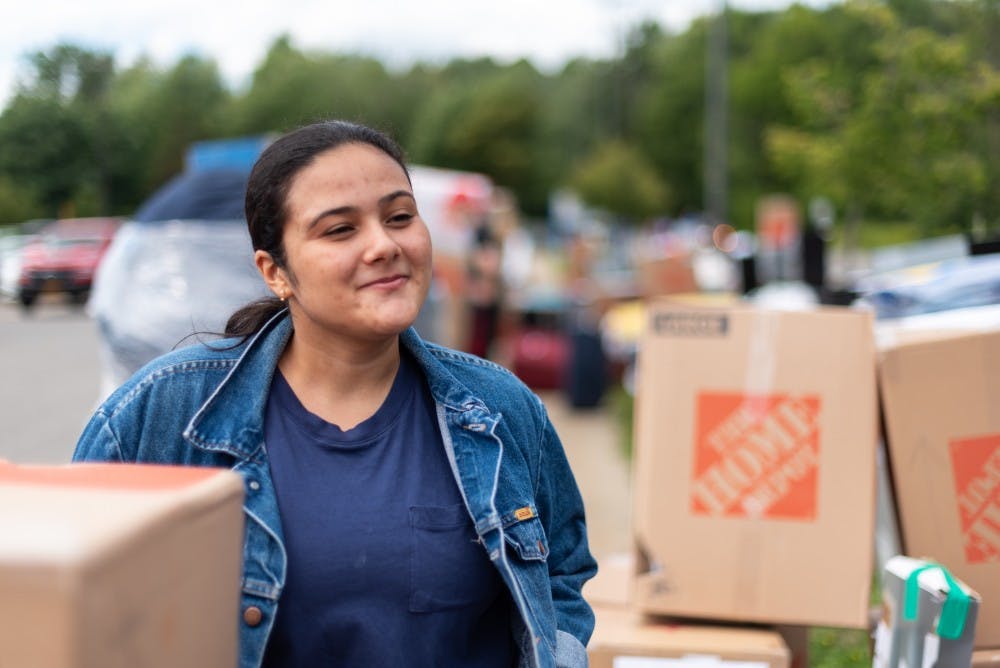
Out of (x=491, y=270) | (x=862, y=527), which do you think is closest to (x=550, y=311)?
(x=491, y=270)

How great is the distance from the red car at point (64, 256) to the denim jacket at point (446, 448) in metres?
3.36

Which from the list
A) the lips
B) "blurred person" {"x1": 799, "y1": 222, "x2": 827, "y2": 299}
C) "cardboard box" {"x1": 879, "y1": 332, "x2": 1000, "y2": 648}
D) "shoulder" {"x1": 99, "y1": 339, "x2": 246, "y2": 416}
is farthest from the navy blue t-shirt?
"blurred person" {"x1": 799, "y1": 222, "x2": 827, "y2": 299}

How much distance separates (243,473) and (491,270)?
8.18 meters

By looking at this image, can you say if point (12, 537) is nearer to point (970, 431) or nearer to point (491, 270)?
point (970, 431)

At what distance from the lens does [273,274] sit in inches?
78.9

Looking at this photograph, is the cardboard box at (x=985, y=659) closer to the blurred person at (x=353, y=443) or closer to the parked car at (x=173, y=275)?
the blurred person at (x=353, y=443)

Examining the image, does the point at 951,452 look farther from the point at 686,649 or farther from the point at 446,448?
the point at 446,448

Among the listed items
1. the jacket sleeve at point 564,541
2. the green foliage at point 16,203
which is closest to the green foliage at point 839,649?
the jacket sleeve at point 564,541

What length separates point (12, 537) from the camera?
42.4 inches

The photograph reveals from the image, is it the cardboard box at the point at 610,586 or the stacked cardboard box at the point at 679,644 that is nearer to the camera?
the stacked cardboard box at the point at 679,644

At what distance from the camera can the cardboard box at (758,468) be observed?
3.12 m

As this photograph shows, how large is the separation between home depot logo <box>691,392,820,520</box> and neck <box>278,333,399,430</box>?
1.47m

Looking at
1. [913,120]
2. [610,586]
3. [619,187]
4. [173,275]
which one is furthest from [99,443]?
[619,187]

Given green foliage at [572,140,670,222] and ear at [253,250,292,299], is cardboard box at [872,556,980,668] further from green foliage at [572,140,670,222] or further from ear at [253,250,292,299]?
green foliage at [572,140,670,222]
